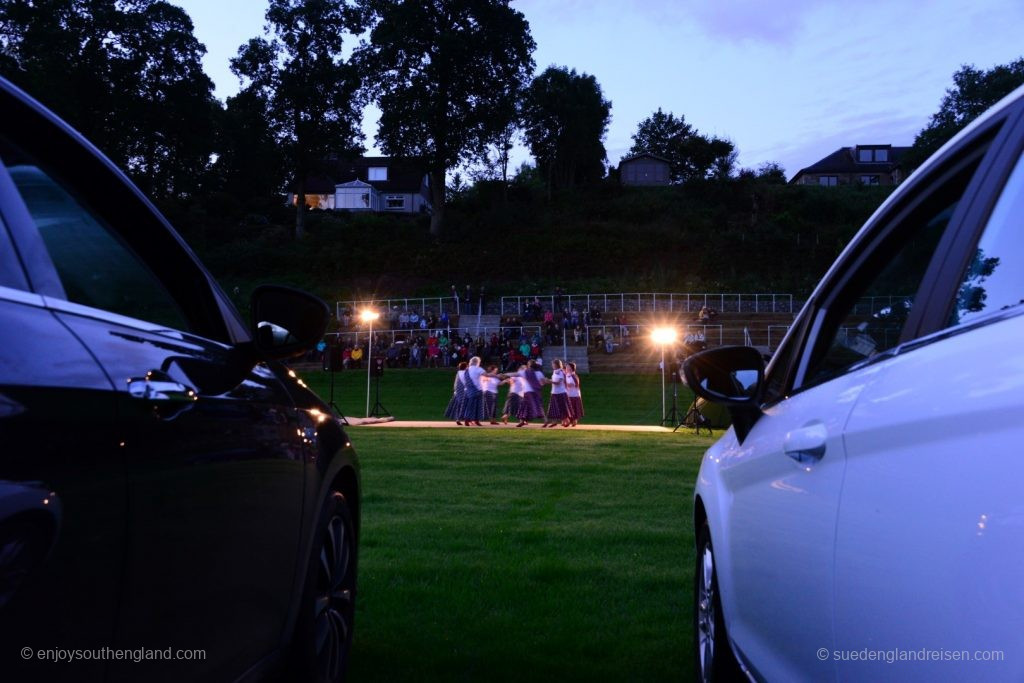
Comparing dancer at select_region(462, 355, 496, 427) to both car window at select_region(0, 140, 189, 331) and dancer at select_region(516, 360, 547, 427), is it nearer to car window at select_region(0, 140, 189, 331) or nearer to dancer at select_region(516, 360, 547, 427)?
dancer at select_region(516, 360, 547, 427)

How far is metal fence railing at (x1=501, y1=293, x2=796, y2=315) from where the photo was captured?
177ft

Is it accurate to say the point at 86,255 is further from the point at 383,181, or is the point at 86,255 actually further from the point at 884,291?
the point at 383,181

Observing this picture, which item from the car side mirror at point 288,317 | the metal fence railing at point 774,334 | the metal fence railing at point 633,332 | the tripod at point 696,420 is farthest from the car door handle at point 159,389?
the metal fence railing at point 774,334

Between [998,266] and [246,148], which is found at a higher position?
[246,148]

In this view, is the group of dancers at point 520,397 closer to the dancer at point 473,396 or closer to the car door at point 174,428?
the dancer at point 473,396

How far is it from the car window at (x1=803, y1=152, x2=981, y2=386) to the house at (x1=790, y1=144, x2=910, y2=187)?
108964mm

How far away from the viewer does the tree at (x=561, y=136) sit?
9731 cm

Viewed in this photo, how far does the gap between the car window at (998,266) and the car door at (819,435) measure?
173mm

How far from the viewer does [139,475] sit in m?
1.97

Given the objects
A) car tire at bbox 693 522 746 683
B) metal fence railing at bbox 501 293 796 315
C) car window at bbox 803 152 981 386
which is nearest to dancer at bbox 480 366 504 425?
metal fence railing at bbox 501 293 796 315

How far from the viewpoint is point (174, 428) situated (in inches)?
87.1

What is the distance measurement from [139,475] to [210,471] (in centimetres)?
42

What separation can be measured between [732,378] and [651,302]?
51.7m

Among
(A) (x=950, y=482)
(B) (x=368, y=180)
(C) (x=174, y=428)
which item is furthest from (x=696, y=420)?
(B) (x=368, y=180)
